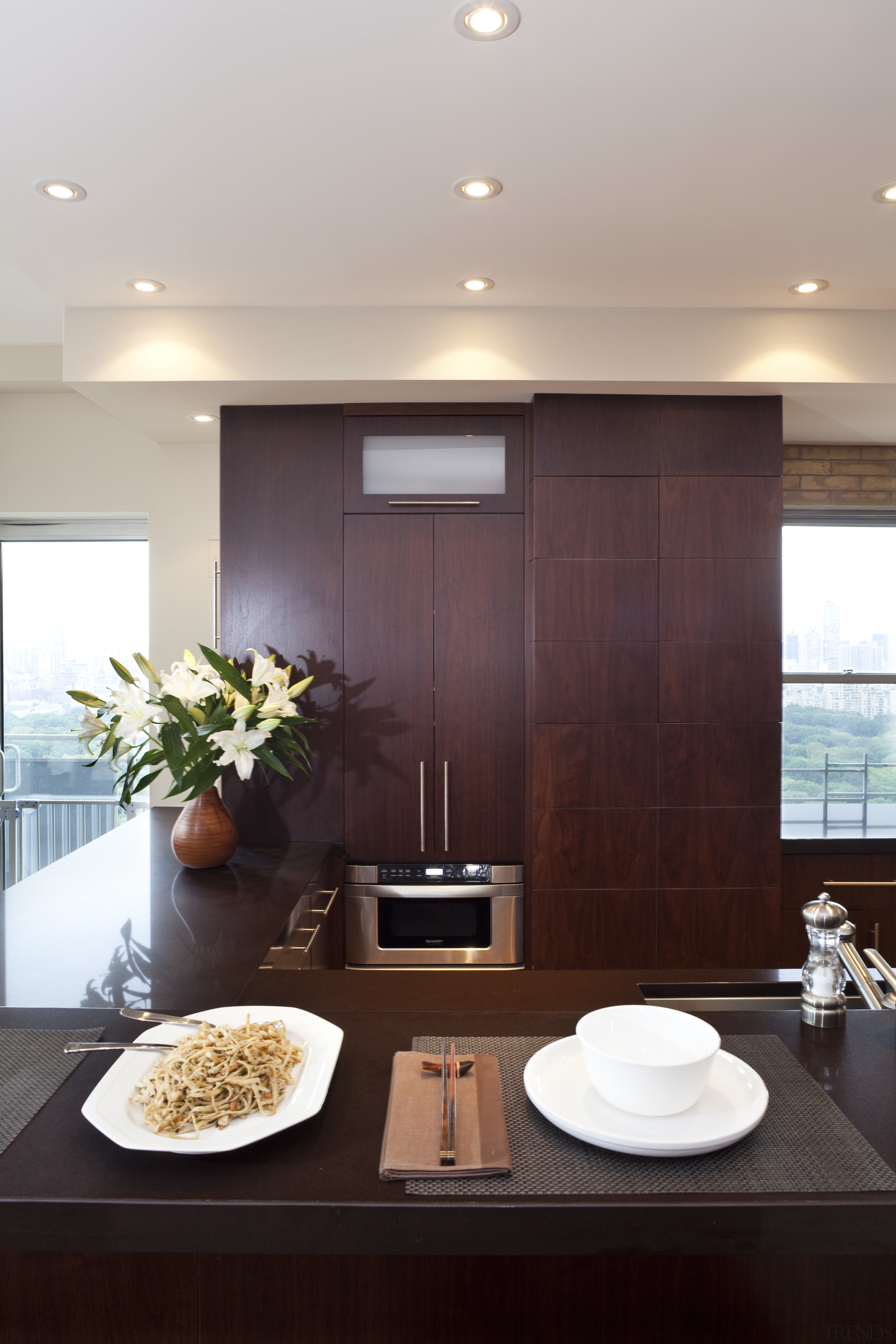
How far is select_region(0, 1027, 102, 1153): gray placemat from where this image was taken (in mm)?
1046

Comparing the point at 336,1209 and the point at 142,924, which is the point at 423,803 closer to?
the point at 142,924

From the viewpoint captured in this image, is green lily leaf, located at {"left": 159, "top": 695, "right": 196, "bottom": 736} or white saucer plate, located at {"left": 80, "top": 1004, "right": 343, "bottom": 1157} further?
green lily leaf, located at {"left": 159, "top": 695, "right": 196, "bottom": 736}

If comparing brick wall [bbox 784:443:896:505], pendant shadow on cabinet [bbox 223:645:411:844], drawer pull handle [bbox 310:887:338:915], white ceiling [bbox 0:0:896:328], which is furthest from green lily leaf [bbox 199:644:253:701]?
brick wall [bbox 784:443:896:505]

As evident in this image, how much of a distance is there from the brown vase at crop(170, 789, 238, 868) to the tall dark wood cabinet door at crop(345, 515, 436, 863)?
0.59 metres

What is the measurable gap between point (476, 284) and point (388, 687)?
131 centimetres

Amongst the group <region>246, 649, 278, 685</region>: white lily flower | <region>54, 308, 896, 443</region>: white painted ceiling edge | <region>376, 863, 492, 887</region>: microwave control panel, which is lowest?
<region>376, 863, 492, 887</region>: microwave control panel

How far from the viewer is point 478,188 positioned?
6.75 feet

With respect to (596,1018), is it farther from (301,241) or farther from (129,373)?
(129,373)

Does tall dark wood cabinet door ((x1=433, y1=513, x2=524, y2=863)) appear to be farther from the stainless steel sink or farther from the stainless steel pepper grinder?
the stainless steel pepper grinder

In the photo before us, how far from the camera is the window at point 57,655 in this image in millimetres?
3990

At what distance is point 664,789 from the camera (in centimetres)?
297

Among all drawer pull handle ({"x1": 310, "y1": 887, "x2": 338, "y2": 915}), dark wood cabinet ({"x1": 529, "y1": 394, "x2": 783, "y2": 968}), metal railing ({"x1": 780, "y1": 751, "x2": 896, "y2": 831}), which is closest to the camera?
drawer pull handle ({"x1": 310, "y1": 887, "x2": 338, "y2": 915})

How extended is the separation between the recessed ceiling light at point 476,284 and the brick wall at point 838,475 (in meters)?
1.67

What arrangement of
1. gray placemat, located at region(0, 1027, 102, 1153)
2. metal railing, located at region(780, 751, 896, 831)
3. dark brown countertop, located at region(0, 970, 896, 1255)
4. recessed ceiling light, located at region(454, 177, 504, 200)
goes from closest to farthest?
dark brown countertop, located at region(0, 970, 896, 1255) → gray placemat, located at region(0, 1027, 102, 1153) → recessed ceiling light, located at region(454, 177, 504, 200) → metal railing, located at region(780, 751, 896, 831)
